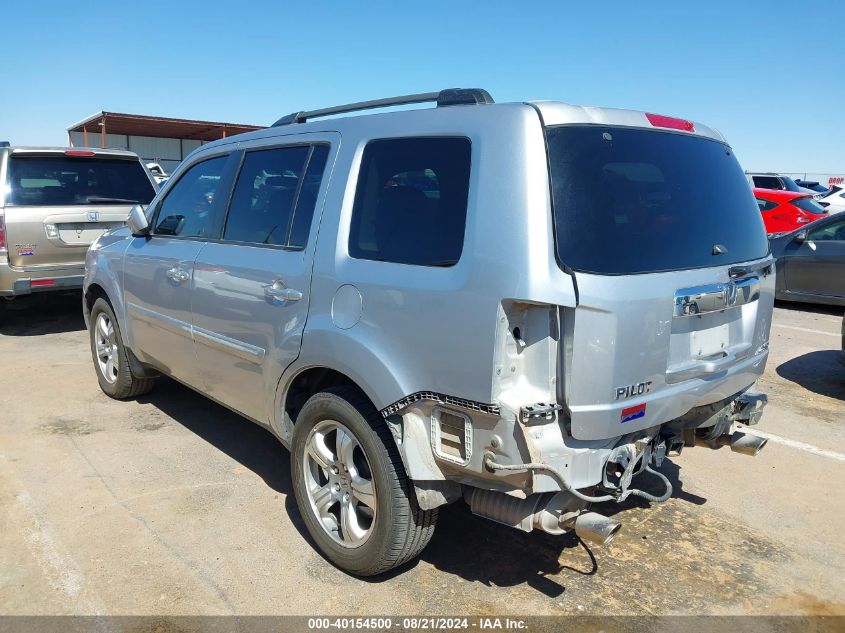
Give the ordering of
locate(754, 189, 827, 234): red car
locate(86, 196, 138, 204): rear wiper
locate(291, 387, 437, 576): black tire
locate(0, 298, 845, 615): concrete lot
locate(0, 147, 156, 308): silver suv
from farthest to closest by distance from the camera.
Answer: locate(754, 189, 827, 234): red car
locate(86, 196, 138, 204): rear wiper
locate(0, 147, 156, 308): silver suv
locate(0, 298, 845, 615): concrete lot
locate(291, 387, 437, 576): black tire

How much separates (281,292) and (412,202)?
836 millimetres

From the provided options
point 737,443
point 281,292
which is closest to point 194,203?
point 281,292

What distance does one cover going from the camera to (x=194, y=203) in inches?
171

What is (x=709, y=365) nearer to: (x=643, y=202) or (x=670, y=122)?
(x=643, y=202)

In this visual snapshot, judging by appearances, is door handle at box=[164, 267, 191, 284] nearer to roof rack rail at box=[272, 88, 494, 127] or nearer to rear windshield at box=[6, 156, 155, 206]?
roof rack rail at box=[272, 88, 494, 127]

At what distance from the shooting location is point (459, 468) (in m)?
2.55

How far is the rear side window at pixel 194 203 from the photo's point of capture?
13.3 ft

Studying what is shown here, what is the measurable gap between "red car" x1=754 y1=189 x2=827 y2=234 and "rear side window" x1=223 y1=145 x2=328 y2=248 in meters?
14.4

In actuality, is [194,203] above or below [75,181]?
below

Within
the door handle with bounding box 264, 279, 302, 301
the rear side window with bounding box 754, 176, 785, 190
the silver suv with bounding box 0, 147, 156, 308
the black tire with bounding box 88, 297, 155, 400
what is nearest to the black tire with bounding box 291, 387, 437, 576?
the door handle with bounding box 264, 279, 302, 301

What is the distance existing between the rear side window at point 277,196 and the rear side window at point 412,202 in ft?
1.17

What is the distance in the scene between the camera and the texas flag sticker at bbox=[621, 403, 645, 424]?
251cm

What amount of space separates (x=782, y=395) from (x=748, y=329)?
3.34 meters

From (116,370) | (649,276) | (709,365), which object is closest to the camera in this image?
(649,276)
